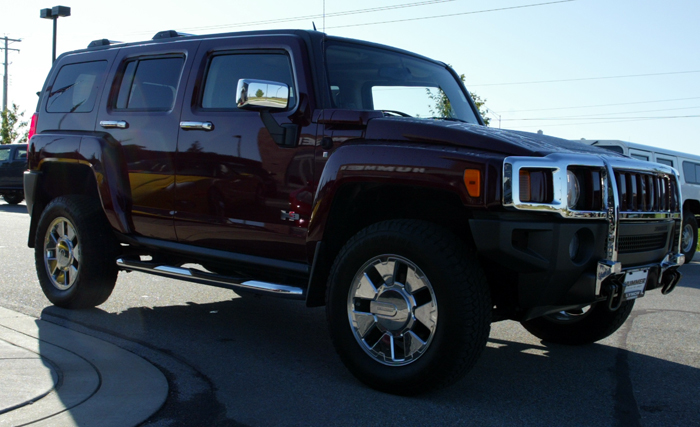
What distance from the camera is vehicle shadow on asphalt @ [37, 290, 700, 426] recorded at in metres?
3.62

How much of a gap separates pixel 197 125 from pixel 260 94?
34.8 inches

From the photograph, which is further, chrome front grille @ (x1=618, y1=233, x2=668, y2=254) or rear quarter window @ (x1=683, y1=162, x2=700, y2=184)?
rear quarter window @ (x1=683, y1=162, x2=700, y2=184)

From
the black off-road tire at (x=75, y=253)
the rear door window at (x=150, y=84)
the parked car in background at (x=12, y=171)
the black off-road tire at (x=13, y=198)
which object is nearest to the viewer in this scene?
the rear door window at (x=150, y=84)

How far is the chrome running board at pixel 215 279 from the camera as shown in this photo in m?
4.32

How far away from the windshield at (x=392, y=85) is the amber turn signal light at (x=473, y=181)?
0.94 m

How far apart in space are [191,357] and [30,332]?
1.28m

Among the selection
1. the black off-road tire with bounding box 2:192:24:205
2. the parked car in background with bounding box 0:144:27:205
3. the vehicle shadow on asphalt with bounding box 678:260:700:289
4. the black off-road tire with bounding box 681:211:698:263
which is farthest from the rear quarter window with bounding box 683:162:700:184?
the black off-road tire with bounding box 2:192:24:205

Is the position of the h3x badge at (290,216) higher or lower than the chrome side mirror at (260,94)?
lower

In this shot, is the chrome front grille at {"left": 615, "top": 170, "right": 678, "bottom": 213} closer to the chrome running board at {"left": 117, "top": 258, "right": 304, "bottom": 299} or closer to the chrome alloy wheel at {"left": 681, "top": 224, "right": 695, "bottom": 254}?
the chrome running board at {"left": 117, "top": 258, "right": 304, "bottom": 299}

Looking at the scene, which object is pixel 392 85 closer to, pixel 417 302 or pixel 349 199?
pixel 349 199

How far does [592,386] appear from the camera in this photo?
4195 mm

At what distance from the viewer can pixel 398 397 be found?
3885 millimetres

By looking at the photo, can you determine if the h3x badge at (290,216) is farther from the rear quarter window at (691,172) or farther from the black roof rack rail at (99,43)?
the rear quarter window at (691,172)

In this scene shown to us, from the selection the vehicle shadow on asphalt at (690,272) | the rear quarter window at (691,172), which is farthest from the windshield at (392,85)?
the rear quarter window at (691,172)
